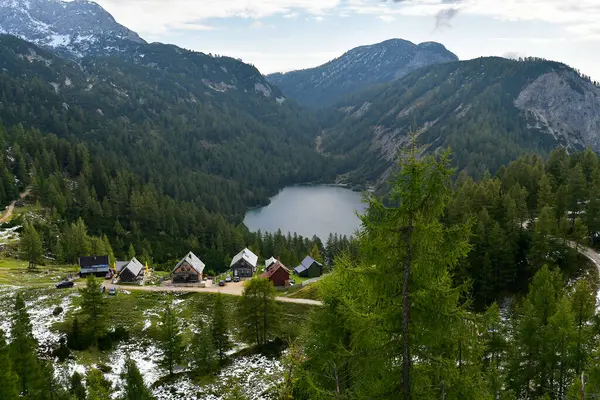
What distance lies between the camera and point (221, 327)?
49.5 m

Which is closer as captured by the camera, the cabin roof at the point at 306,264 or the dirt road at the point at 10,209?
the cabin roof at the point at 306,264

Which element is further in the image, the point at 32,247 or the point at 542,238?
the point at 32,247

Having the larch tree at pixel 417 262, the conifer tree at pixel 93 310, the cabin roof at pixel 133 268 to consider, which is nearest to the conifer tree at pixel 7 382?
the conifer tree at pixel 93 310

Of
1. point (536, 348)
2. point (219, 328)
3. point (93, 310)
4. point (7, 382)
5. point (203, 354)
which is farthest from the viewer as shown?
point (93, 310)

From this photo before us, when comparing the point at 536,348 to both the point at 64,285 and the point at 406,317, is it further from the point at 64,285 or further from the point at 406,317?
Result: the point at 64,285

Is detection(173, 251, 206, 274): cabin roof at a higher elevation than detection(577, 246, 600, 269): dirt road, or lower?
lower

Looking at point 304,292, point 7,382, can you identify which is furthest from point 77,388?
point 304,292

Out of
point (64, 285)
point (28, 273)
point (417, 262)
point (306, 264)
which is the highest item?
point (417, 262)

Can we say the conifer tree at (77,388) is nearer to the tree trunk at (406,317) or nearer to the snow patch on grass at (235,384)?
the snow patch on grass at (235,384)

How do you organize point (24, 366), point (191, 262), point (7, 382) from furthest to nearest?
point (191, 262), point (24, 366), point (7, 382)

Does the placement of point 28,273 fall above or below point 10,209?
below

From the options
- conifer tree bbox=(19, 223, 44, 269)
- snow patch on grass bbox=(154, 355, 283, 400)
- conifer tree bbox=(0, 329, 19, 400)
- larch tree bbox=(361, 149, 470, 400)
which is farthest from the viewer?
conifer tree bbox=(19, 223, 44, 269)

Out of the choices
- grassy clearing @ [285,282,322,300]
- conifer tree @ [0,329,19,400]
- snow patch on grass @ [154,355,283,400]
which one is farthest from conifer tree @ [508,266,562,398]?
conifer tree @ [0,329,19,400]

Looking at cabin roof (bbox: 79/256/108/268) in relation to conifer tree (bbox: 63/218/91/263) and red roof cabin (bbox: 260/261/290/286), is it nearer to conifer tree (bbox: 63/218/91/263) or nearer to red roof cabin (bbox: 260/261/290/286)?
conifer tree (bbox: 63/218/91/263)
